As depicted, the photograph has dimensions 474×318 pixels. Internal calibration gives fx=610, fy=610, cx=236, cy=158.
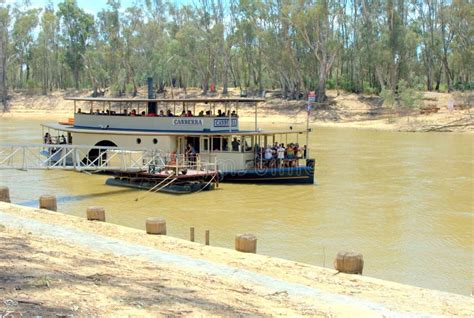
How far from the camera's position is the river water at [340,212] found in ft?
46.8

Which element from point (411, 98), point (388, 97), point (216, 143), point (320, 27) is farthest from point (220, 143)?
point (320, 27)

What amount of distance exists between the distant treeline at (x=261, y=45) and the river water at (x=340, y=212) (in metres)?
30.2

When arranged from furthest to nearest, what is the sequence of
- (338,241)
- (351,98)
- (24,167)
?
(351,98) < (24,167) < (338,241)

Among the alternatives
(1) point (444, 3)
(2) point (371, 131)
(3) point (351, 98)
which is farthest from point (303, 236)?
(1) point (444, 3)

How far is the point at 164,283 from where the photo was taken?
7.80m

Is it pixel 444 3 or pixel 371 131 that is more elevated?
pixel 444 3

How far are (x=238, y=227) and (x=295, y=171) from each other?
823cm

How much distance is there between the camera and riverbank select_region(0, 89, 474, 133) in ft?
184

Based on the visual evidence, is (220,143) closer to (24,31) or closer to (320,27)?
(320,27)

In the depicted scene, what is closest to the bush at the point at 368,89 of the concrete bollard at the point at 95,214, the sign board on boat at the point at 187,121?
the sign board on boat at the point at 187,121

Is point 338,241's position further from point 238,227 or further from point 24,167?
point 24,167

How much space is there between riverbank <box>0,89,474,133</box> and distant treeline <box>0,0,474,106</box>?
2.40 meters

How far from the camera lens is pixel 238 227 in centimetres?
1731

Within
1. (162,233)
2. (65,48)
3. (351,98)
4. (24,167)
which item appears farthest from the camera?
(65,48)
